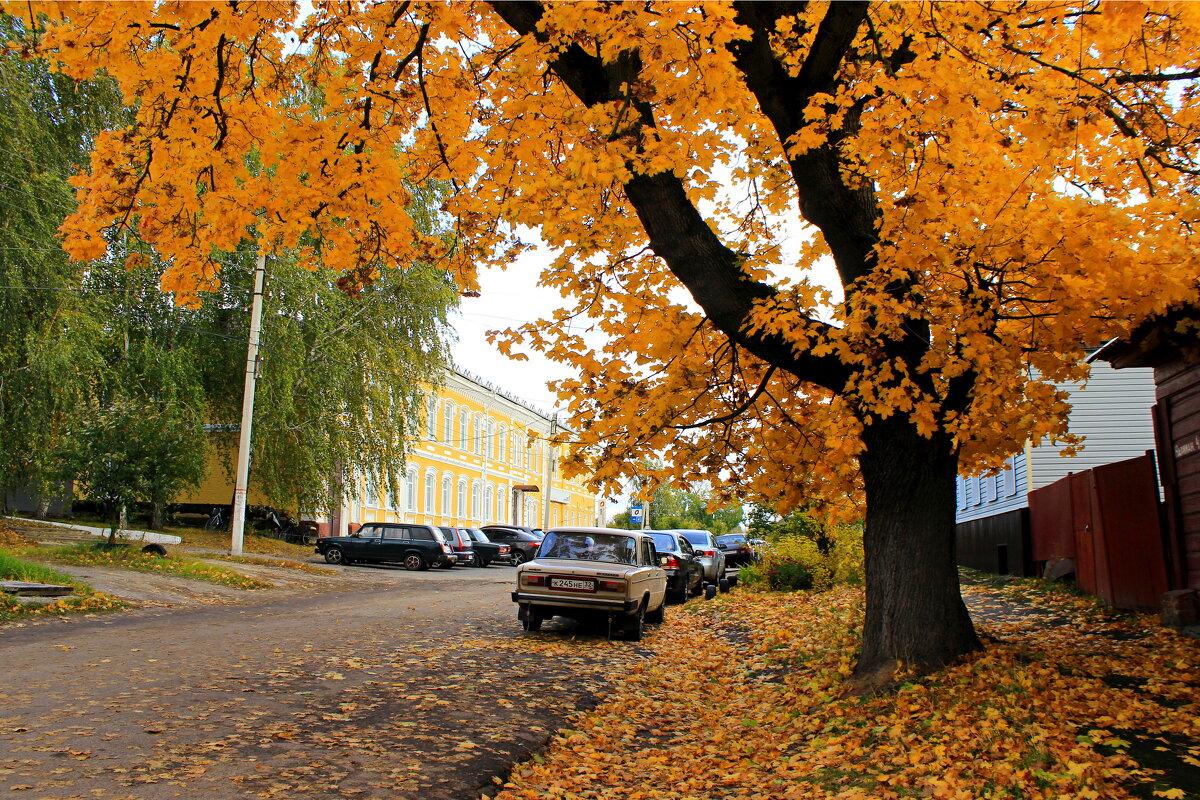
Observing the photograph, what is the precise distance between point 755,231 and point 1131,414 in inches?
603

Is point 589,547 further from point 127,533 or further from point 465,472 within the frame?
point 465,472

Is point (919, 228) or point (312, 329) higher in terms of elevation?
point (312, 329)

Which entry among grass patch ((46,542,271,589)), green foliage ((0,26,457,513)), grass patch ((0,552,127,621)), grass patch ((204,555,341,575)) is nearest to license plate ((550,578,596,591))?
green foliage ((0,26,457,513))

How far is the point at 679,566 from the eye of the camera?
1855 centimetres

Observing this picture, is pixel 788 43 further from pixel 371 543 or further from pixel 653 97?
pixel 371 543

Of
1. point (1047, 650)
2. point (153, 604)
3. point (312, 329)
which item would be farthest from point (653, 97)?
point (312, 329)

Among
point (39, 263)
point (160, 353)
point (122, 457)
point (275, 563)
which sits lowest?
point (275, 563)

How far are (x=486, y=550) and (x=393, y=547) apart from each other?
6.69 metres

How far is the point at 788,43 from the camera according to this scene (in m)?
7.53

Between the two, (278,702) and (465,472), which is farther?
(465,472)

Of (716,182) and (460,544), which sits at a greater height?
(716,182)

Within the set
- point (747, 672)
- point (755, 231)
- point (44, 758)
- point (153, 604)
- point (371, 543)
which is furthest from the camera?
point (371, 543)

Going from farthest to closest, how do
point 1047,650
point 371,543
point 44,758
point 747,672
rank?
point 371,543 < point 747,672 < point 1047,650 < point 44,758

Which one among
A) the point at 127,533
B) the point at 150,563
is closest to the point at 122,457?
the point at 150,563
